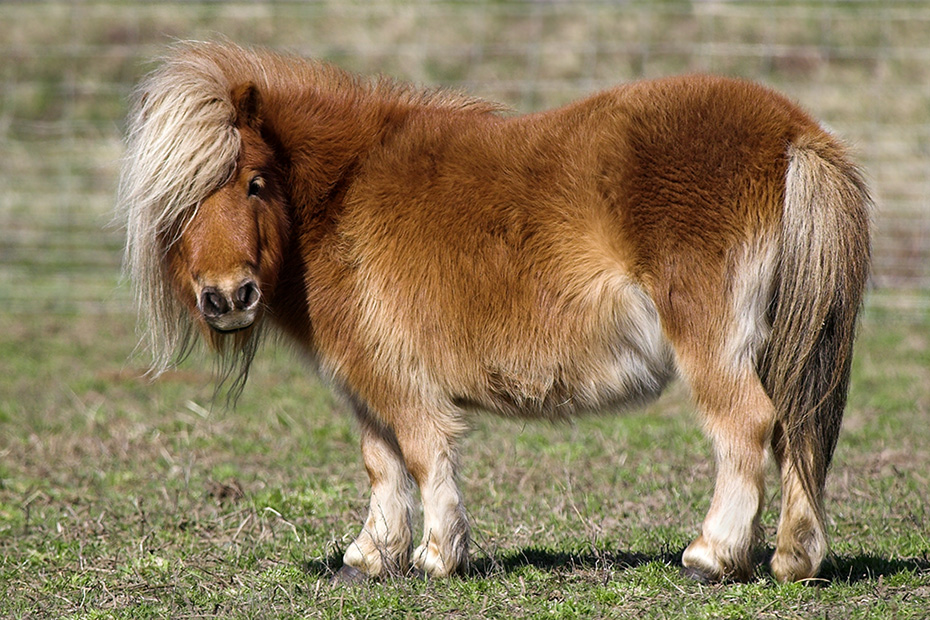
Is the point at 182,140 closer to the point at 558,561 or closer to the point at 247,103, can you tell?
the point at 247,103

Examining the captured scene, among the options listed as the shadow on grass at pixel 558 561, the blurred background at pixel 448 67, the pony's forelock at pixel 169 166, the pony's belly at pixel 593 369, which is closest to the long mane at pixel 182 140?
the pony's forelock at pixel 169 166

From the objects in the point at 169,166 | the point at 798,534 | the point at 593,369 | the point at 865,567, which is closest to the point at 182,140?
the point at 169,166

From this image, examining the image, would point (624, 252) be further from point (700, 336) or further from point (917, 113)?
point (917, 113)

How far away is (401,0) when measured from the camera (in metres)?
18.1

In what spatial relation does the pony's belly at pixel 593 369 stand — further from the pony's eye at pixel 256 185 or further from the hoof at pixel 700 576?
the pony's eye at pixel 256 185

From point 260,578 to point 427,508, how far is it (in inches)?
32.0

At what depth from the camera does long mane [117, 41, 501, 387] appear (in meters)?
3.62

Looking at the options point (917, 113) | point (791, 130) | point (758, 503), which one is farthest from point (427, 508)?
point (917, 113)

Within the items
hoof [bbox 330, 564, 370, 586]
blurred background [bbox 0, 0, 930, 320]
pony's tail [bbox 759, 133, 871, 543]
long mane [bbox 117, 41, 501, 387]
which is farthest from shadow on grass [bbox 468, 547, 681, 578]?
blurred background [bbox 0, 0, 930, 320]

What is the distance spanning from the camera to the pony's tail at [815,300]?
3402 millimetres

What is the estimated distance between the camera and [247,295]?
3.56m

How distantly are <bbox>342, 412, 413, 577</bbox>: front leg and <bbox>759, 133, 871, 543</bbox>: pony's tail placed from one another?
4.96ft

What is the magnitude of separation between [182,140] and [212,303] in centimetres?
61

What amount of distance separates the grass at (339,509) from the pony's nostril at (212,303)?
106 centimetres
